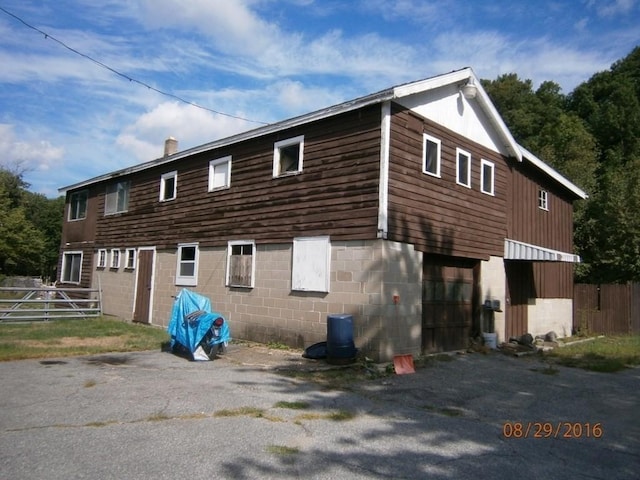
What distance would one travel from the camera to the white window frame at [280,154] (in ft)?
42.6

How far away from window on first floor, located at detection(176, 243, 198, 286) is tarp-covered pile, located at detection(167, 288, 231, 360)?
14.1 feet

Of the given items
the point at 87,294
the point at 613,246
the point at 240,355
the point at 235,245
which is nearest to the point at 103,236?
the point at 87,294

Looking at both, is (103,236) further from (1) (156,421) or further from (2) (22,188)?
(2) (22,188)

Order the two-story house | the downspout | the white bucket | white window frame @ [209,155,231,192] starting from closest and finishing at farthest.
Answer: the downspout
the two-story house
the white bucket
white window frame @ [209,155,231,192]

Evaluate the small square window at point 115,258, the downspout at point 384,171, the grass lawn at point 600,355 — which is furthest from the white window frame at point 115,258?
the grass lawn at point 600,355

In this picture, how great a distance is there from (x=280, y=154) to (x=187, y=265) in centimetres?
525

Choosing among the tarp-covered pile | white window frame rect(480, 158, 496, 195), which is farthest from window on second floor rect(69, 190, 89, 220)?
white window frame rect(480, 158, 496, 195)

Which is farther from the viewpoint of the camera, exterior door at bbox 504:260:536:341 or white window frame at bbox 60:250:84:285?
white window frame at bbox 60:250:84:285

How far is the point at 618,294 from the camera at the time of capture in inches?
757

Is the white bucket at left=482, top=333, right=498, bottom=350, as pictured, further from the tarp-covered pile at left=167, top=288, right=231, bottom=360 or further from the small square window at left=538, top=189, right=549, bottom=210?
the tarp-covered pile at left=167, top=288, right=231, bottom=360

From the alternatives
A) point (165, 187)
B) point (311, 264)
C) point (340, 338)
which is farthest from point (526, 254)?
point (165, 187)

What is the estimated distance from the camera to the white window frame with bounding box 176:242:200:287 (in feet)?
52.8

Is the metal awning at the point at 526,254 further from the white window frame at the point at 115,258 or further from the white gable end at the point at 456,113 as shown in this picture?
the white window frame at the point at 115,258

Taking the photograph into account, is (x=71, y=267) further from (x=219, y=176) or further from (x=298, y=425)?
(x=298, y=425)
